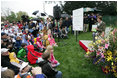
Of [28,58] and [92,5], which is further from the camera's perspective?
[92,5]

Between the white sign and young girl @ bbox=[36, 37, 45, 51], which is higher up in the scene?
the white sign

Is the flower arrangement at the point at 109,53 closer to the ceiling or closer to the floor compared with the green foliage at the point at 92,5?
closer to the floor

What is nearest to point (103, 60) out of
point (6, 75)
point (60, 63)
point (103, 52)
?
point (103, 52)

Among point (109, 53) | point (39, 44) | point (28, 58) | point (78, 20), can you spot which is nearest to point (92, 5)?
point (78, 20)

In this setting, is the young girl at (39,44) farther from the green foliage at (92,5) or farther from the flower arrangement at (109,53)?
the green foliage at (92,5)

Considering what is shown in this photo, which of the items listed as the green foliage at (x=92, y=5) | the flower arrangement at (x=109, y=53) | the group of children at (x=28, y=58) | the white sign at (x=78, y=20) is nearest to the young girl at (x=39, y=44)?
the group of children at (x=28, y=58)

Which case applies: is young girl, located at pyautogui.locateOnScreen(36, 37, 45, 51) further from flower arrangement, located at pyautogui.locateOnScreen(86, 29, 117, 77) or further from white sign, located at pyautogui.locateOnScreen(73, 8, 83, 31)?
flower arrangement, located at pyautogui.locateOnScreen(86, 29, 117, 77)

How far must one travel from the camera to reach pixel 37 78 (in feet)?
8.26

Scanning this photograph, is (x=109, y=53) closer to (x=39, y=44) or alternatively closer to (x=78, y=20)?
(x=39, y=44)

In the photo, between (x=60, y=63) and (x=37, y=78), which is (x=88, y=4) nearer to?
(x=60, y=63)

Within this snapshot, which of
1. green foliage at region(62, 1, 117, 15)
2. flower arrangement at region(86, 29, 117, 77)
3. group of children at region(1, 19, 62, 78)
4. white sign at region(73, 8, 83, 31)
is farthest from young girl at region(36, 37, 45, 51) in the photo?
green foliage at region(62, 1, 117, 15)

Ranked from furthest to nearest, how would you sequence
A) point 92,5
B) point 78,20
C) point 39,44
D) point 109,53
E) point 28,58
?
point 92,5, point 78,20, point 39,44, point 28,58, point 109,53

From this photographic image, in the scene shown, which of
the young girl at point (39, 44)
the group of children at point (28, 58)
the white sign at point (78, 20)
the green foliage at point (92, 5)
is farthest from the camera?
the green foliage at point (92, 5)

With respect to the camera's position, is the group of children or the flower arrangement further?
the flower arrangement
